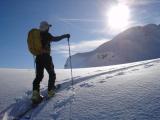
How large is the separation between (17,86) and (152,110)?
5140mm

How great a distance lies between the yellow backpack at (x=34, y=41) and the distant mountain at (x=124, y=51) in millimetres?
101435

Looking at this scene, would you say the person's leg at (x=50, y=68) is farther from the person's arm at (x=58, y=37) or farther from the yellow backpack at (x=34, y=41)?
the person's arm at (x=58, y=37)

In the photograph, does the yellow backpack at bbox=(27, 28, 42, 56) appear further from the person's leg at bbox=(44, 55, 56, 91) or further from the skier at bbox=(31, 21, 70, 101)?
the person's leg at bbox=(44, 55, 56, 91)

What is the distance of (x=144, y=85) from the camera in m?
5.87

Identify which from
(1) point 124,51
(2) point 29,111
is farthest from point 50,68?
(1) point 124,51

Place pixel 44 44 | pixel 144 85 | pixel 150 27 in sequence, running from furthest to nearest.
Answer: pixel 150 27 < pixel 44 44 < pixel 144 85

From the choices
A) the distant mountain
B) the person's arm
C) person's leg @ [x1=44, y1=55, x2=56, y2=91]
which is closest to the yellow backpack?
person's leg @ [x1=44, y1=55, x2=56, y2=91]

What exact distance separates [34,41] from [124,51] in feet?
425

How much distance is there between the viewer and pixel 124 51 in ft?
440

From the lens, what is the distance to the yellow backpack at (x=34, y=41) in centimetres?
673

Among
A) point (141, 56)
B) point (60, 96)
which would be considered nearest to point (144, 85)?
point (60, 96)

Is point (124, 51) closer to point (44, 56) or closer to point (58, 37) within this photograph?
point (58, 37)

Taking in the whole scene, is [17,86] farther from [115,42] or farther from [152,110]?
[115,42]

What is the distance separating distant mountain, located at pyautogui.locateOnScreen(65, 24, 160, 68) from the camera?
11919 centimetres
